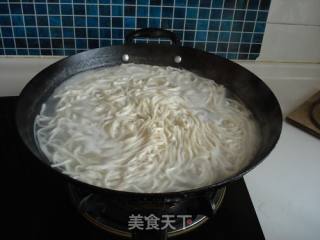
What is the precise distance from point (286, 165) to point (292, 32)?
71 centimetres

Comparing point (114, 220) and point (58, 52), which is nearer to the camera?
point (114, 220)

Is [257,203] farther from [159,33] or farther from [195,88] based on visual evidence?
[159,33]

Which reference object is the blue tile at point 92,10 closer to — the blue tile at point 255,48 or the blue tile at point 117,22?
the blue tile at point 117,22

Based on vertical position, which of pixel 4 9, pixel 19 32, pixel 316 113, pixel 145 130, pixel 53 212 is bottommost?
pixel 53 212

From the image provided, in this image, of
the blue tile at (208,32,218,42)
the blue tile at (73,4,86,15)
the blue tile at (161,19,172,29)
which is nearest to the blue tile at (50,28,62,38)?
the blue tile at (73,4,86,15)

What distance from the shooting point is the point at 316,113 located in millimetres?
1784

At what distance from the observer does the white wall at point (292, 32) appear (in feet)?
5.90

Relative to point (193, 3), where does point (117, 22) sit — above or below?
below

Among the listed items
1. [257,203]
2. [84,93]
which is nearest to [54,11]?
[84,93]

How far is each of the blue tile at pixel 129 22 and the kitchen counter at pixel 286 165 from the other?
403 mm

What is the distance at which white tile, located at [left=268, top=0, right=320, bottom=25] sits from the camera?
5.85ft

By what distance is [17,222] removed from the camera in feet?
4.09

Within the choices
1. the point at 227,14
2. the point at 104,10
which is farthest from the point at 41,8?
the point at 227,14

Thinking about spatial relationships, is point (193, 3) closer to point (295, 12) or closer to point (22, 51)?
point (295, 12)
